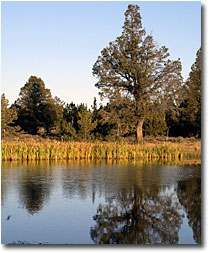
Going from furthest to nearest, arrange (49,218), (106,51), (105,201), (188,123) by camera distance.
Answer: (188,123), (106,51), (105,201), (49,218)

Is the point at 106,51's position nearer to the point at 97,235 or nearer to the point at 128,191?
the point at 128,191

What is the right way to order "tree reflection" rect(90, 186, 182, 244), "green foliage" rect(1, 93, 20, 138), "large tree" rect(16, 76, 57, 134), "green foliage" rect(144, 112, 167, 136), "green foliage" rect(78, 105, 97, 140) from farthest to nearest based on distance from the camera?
"large tree" rect(16, 76, 57, 134)
"green foliage" rect(144, 112, 167, 136)
"green foliage" rect(1, 93, 20, 138)
"green foliage" rect(78, 105, 97, 140)
"tree reflection" rect(90, 186, 182, 244)

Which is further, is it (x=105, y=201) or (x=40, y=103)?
(x=40, y=103)

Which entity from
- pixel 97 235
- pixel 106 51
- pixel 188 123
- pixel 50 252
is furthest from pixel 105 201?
pixel 188 123

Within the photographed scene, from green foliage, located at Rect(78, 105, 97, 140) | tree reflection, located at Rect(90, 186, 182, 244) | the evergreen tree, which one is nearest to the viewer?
tree reflection, located at Rect(90, 186, 182, 244)

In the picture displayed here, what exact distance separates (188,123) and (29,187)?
30300mm

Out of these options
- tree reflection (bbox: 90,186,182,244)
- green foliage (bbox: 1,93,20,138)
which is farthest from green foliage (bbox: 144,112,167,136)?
tree reflection (bbox: 90,186,182,244)

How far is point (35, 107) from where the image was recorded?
4397 centimetres

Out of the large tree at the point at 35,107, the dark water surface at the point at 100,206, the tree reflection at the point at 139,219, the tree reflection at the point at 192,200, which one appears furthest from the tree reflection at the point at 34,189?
the large tree at the point at 35,107

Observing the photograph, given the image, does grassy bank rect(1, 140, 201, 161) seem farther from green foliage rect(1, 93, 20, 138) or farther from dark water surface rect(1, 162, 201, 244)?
green foliage rect(1, 93, 20, 138)

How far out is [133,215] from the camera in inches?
383

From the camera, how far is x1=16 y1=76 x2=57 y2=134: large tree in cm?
4328

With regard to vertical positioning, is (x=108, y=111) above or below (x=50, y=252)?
above

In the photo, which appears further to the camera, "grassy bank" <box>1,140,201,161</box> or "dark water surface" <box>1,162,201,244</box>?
"grassy bank" <box>1,140,201,161</box>
